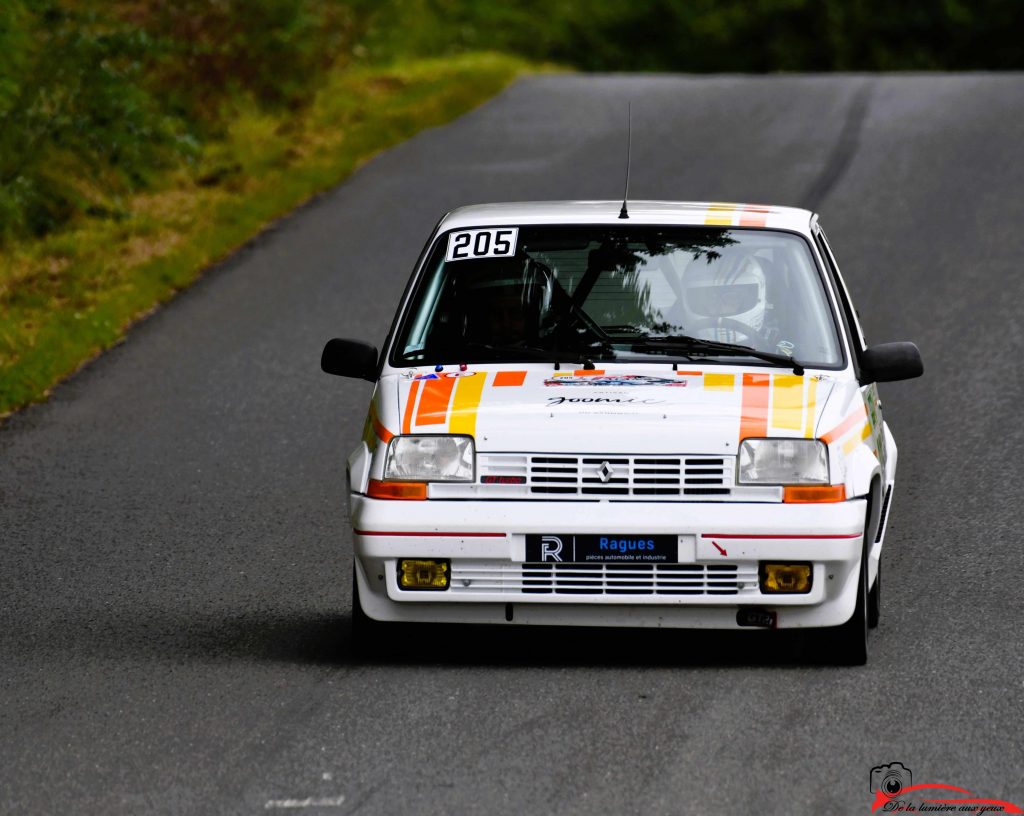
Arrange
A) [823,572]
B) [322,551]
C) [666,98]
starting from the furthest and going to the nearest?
[666,98] → [322,551] → [823,572]

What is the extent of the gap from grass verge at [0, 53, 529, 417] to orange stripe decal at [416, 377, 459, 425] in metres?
5.91

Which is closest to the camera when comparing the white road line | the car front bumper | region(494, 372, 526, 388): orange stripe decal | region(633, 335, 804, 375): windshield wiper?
the white road line

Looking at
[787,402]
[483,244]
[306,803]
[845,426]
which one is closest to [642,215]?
[483,244]

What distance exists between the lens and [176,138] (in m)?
16.4

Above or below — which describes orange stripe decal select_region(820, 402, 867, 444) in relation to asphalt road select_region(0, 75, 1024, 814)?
above

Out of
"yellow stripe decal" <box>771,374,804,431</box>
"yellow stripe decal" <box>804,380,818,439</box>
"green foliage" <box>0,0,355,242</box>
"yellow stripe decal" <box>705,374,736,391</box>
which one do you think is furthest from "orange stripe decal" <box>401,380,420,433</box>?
"green foliage" <box>0,0,355,242</box>

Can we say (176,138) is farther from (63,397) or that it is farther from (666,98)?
(666,98)

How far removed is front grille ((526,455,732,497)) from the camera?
675 centimetres

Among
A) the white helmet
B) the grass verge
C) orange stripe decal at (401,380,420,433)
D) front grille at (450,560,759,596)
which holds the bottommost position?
the grass verge

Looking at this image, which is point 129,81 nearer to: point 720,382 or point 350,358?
point 350,358

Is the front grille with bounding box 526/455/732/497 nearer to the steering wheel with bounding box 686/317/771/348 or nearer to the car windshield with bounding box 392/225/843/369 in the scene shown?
the car windshield with bounding box 392/225/843/369

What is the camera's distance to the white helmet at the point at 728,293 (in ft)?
25.0

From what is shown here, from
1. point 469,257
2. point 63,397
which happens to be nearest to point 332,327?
point 63,397

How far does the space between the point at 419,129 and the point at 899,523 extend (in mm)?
14468
